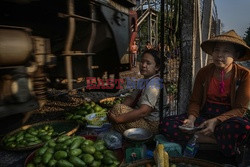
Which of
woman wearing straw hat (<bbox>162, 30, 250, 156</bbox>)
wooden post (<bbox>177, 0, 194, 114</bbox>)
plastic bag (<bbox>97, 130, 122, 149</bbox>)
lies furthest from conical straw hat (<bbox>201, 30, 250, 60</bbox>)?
plastic bag (<bbox>97, 130, 122, 149</bbox>)

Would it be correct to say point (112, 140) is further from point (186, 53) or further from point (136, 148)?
point (186, 53)

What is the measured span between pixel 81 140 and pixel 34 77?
0.98 m

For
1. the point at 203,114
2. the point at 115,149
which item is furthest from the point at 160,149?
the point at 203,114

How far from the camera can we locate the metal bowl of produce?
2.75 meters

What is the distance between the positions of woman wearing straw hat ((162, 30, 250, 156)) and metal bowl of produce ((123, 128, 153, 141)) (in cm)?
37

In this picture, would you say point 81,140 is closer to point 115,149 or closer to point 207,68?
point 115,149

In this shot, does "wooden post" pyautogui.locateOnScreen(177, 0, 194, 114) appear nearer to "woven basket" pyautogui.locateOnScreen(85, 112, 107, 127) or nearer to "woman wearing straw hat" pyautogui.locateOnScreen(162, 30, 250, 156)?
"woman wearing straw hat" pyautogui.locateOnScreen(162, 30, 250, 156)

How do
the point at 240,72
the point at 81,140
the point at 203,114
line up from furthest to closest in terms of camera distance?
the point at 203,114, the point at 240,72, the point at 81,140

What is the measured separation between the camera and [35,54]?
2.79 meters

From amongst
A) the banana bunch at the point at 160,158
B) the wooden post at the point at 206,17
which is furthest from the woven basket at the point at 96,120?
the wooden post at the point at 206,17

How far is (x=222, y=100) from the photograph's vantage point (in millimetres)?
2990

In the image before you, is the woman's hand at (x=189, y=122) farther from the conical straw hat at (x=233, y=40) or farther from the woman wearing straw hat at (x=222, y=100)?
the conical straw hat at (x=233, y=40)

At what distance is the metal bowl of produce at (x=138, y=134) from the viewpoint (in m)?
2.75

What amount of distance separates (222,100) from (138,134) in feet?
3.98
